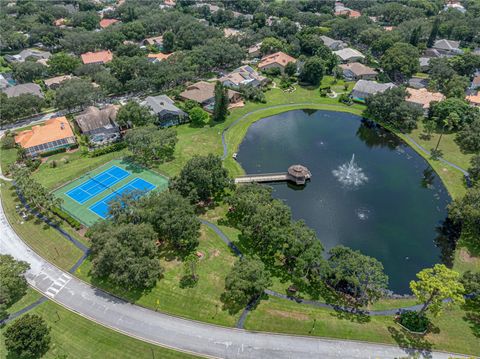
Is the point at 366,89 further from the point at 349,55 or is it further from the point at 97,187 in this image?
the point at 97,187

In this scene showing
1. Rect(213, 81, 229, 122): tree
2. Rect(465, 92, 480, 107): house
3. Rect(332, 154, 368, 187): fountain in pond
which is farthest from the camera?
Rect(465, 92, 480, 107): house

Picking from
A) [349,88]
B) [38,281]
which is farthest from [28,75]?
[349,88]

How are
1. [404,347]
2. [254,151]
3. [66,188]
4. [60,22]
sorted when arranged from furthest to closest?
[60,22]
[254,151]
[66,188]
[404,347]

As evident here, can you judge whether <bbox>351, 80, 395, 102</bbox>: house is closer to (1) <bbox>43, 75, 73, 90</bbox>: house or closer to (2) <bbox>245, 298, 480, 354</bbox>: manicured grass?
(2) <bbox>245, 298, 480, 354</bbox>: manicured grass

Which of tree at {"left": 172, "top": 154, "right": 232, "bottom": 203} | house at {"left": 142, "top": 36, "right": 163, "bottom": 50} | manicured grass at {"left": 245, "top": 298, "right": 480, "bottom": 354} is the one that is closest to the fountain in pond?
tree at {"left": 172, "top": 154, "right": 232, "bottom": 203}

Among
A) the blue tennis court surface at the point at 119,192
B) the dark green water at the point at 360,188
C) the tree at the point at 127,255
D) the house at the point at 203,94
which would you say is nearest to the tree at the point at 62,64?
the house at the point at 203,94

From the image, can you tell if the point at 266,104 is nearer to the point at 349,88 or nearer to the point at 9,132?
the point at 349,88
